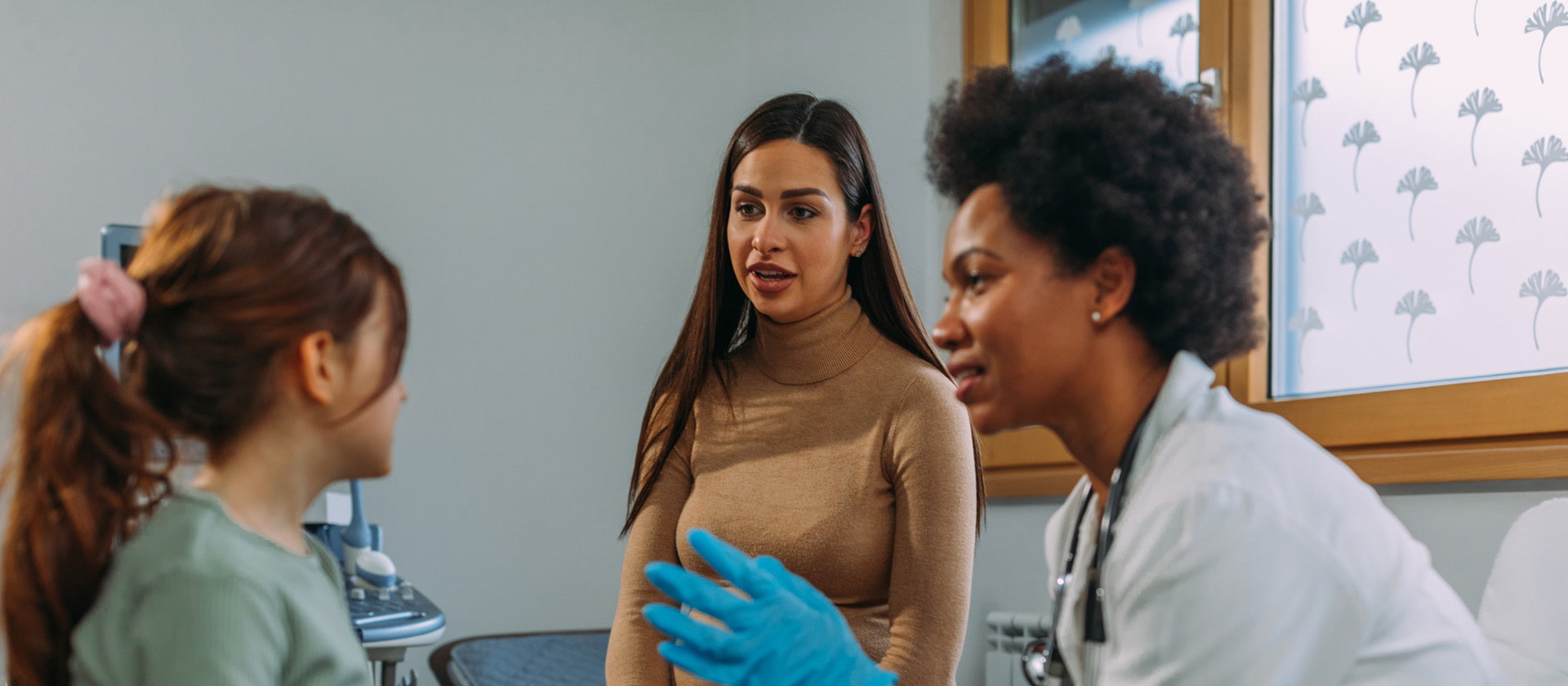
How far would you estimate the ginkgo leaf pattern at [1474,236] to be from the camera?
6.79 ft

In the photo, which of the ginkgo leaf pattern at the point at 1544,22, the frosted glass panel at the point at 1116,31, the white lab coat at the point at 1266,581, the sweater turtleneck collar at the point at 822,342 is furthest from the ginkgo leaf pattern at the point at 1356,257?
the white lab coat at the point at 1266,581

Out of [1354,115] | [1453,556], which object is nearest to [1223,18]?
[1354,115]

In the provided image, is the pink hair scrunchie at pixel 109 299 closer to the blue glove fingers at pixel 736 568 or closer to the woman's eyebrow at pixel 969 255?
the blue glove fingers at pixel 736 568

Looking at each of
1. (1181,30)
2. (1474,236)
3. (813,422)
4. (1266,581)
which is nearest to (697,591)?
(1266,581)

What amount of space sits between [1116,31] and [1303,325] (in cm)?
86

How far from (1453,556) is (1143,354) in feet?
4.30

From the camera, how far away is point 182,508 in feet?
2.86

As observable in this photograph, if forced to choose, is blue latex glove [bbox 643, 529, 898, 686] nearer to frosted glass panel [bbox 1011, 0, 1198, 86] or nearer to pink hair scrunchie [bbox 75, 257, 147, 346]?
pink hair scrunchie [bbox 75, 257, 147, 346]

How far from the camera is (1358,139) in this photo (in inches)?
90.4

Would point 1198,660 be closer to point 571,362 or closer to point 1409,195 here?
point 1409,195

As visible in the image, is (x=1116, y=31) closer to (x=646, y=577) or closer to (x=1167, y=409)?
(x=646, y=577)

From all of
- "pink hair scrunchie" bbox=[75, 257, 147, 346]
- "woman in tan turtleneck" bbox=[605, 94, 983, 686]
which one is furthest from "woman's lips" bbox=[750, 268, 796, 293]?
"pink hair scrunchie" bbox=[75, 257, 147, 346]

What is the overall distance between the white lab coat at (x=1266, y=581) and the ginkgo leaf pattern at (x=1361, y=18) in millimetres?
1683

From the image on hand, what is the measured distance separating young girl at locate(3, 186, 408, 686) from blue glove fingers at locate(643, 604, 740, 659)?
24 cm
